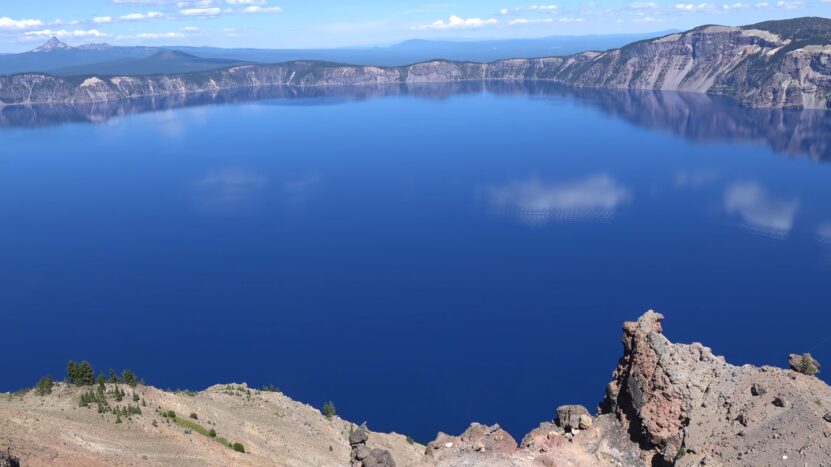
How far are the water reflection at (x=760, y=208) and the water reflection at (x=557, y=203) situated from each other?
30356mm

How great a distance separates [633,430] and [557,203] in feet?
467

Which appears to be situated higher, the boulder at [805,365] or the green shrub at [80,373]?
the boulder at [805,365]

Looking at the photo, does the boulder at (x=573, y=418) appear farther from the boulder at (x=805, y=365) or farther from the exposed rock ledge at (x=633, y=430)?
the boulder at (x=805, y=365)

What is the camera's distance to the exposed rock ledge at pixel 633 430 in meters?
39.2

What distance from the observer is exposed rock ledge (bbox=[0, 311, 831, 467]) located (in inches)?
1544

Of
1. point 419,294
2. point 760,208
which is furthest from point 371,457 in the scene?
point 760,208

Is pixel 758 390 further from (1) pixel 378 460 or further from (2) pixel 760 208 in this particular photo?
(2) pixel 760 208

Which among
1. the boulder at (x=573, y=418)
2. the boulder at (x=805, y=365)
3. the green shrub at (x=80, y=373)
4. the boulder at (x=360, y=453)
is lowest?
the boulder at (x=360, y=453)

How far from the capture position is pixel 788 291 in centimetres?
11831

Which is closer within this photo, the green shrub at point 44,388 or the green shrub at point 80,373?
the green shrub at point 44,388

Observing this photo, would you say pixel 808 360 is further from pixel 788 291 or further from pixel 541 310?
pixel 788 291

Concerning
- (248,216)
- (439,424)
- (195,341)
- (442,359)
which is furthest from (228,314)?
(248,216)

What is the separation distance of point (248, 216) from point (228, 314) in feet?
221

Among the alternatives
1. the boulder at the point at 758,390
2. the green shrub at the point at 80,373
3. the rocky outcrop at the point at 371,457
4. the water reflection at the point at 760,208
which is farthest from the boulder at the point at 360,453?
the water reflection at the point at 760,208
